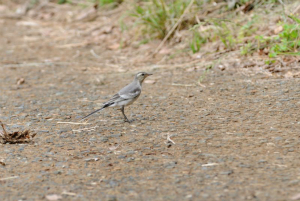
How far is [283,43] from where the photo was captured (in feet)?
21.1

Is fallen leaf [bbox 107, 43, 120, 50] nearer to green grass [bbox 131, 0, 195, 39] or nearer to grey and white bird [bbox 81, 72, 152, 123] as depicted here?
green grass [bbox 131, 0, 195, 39]

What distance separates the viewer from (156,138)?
15.1 ft

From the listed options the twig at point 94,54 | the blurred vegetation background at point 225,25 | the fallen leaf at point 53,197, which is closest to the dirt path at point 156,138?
the fallen leaf at point 53,197

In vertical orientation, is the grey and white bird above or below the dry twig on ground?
above

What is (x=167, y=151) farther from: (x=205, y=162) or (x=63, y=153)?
(x=63, y=153)

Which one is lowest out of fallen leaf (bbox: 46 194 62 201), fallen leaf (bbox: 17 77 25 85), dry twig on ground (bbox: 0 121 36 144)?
fallen leaf (bbox: 17 77 25 85)

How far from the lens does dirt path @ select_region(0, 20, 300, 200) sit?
11.5ft

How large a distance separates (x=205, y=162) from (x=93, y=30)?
23.4 feet

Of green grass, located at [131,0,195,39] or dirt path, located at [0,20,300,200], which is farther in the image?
green grass, located at [131,0,195,39]

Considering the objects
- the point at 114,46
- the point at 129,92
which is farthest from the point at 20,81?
the point at 129,92

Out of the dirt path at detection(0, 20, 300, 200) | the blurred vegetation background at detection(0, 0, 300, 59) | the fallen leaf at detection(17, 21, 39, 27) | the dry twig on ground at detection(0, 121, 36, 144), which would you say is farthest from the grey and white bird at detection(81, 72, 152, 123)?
the fallen leaf at detection(17, 21, 39, 27)

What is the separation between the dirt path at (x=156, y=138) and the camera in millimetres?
3494

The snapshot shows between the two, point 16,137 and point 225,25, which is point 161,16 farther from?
point 16,137

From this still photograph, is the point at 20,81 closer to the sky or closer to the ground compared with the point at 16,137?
closer to the ground
